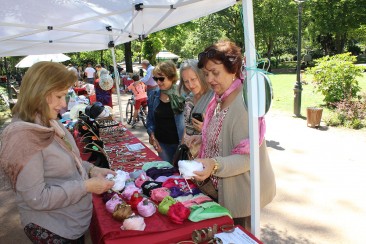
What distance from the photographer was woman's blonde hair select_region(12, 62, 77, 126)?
157 cm

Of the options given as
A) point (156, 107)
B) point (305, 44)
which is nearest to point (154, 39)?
point (156, 107)

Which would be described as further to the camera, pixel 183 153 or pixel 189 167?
pixel 183 153

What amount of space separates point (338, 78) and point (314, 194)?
5841 mm

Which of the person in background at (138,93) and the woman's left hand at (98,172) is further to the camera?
the person in background at (138,93)

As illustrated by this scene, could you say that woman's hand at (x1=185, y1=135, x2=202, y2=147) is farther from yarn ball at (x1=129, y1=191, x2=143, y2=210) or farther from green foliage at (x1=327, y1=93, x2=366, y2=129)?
green foliage at (x1=327, y1=93, x2=366, y2=129)

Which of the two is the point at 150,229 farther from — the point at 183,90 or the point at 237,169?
the point at 183,90

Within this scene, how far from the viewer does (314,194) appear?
4.24 metres

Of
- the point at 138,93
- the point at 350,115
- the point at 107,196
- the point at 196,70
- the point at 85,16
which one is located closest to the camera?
the point at 107,196

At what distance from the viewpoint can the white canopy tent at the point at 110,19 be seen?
165cm

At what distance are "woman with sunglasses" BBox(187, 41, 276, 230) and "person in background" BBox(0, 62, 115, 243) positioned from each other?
2.45 ft

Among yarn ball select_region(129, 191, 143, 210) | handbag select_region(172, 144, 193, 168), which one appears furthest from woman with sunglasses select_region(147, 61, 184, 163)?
yarn ball select_region(129, 191, 143, 210)

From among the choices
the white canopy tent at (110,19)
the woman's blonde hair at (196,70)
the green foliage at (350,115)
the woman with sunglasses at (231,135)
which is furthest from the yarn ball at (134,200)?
the green foliage at (350,115)

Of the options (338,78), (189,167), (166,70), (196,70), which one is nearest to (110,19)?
(166,70)

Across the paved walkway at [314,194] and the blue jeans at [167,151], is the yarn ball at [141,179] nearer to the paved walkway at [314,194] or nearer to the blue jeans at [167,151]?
the blue jeans at [167,151]
